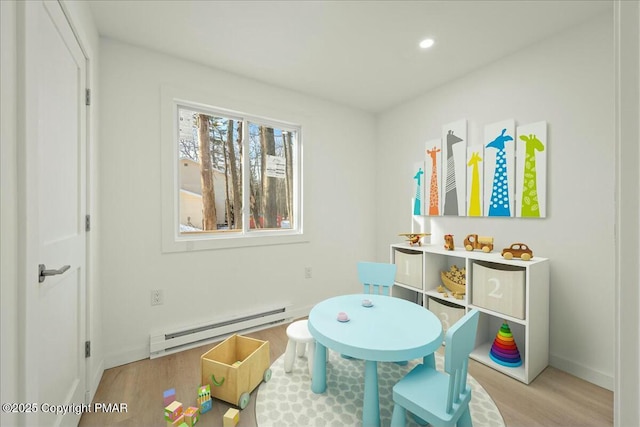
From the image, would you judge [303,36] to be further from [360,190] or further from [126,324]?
[126,324]

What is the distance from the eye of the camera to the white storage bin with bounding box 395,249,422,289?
2.57m

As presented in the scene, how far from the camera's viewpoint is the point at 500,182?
2271 millimetres

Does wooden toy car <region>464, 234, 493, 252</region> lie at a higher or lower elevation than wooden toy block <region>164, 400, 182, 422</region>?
higher

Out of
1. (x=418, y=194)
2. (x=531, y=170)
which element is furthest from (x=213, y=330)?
(x=531, y=170)

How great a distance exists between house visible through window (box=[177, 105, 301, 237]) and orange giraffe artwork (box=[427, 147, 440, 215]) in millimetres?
1414

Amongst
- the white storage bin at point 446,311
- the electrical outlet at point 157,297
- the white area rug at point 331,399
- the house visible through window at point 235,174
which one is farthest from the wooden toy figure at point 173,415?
the white storage bin at point 446,311

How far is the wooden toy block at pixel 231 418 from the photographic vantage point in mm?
1438

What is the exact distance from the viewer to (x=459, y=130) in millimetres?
2568

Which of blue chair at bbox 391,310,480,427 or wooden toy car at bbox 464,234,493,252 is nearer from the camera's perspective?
blue chair at bbox 391,310,480,427

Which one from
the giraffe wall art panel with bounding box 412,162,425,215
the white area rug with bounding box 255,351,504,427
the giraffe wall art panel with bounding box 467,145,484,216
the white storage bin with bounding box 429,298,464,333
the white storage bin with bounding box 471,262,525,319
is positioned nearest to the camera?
the white area rug with bounding box 255,351,504,427

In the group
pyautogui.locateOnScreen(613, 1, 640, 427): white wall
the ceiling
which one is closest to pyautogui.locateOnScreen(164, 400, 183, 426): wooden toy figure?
pyautogui.locateOnScreen(613, 1, 640, 427): white wall

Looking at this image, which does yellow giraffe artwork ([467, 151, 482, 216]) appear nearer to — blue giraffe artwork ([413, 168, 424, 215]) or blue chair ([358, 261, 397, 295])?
blue giraffe artwork ([413, 168, 424, 215])

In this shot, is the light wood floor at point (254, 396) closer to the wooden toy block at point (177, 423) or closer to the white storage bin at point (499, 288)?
the wooden toy block at point (177, 423)

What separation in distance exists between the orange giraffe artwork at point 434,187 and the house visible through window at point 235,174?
141 cm
